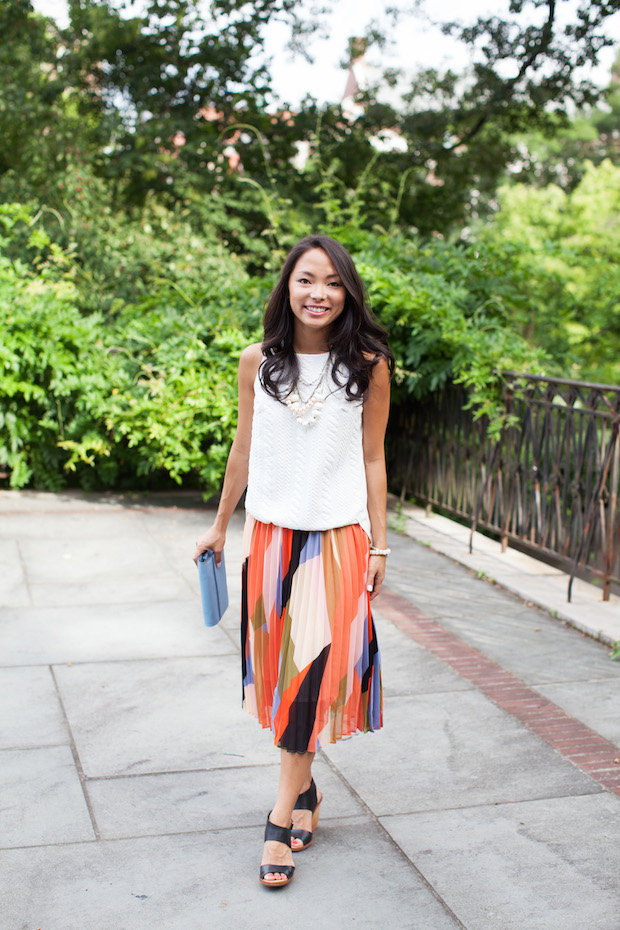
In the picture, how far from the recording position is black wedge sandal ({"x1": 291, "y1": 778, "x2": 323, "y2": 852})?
2910 millimetres

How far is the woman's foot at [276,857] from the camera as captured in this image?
2674 mm

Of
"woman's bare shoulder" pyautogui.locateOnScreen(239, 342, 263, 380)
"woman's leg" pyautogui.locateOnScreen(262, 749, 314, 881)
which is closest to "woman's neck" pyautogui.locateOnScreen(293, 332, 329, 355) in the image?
"woman's bare shoulder" pyautogui.locateOnScreen(239, 342, 263, 380)

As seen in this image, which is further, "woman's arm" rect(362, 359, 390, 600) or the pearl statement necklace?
"woman's arm" rect(362, 359, 390, 600)

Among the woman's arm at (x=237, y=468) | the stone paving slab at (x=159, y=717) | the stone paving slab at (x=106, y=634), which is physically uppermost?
the woman's arm at (x=237, y=468)

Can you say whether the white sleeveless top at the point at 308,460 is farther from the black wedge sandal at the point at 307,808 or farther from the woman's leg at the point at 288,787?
the black wedge sandal at the point at 307,808

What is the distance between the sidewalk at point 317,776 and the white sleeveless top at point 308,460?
3.50ft

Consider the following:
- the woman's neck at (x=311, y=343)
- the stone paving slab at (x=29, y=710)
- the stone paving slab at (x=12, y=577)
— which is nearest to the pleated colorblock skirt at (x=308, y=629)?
the woman's neck at (x=311, y=343)

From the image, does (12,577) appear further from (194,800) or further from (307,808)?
(307,808)

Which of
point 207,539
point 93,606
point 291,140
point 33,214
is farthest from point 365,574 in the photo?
point 291,140

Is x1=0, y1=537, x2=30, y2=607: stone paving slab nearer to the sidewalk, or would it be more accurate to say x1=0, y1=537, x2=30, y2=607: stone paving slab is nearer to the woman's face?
the sidewalk

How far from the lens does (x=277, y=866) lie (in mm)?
2703

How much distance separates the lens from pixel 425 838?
9.74 ft

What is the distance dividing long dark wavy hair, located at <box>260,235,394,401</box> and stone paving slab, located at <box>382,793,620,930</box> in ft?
4.72

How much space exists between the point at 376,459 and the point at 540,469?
3.52m
